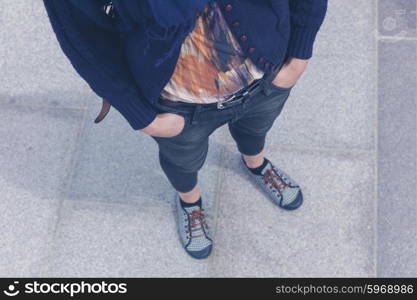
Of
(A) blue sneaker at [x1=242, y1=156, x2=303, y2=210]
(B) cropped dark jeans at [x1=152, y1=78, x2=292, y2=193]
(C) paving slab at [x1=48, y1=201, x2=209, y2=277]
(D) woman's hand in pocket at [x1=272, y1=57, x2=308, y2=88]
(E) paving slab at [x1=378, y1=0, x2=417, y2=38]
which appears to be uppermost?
(D) woman's hand in pocket at [x1=272, y1=57, x2=308, y2=88]

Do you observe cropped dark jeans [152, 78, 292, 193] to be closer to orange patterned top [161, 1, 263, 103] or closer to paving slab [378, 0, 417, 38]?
orange patterned top [161, 1, 263, 103]

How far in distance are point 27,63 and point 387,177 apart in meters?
2.01

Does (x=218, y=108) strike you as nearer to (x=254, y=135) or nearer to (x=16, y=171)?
(x=254, y=135)

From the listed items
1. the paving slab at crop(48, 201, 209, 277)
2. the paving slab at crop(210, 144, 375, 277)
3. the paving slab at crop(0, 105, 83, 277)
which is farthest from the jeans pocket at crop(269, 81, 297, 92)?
the paving slab at crop(0, 105, 83, 277)

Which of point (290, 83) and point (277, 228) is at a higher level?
point (290, 83)

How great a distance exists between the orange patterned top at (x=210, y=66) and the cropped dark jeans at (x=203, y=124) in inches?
2.2

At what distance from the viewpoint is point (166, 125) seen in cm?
132

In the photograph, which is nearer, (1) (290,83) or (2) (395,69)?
(1) (290,83)

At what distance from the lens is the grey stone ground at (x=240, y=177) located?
2.19 meters

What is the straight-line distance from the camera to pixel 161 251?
221 centimetres

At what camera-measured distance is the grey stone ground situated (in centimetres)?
219

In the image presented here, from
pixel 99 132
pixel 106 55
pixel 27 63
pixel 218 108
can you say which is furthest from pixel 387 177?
pixel 27 63

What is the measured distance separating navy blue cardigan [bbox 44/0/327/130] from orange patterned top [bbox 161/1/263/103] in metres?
0.03

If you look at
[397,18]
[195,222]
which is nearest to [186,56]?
[195,222]
